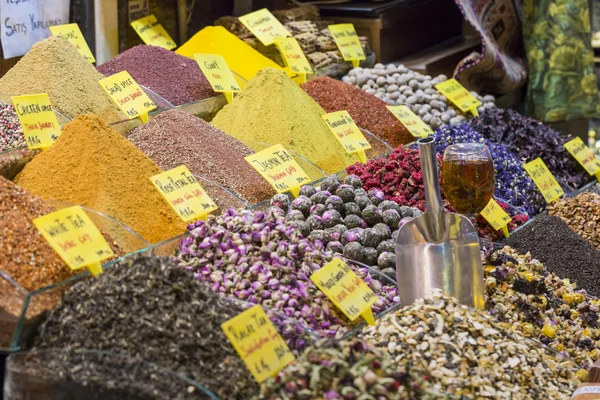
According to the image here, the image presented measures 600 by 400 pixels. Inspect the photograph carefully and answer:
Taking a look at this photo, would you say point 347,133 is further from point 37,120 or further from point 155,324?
point 155,324

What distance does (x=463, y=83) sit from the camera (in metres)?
3.88

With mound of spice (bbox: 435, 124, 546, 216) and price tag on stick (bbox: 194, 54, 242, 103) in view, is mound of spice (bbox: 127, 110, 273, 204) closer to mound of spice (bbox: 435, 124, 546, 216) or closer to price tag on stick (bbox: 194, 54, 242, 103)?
price tag on stick (bbox: 194, 54, 242, 103)

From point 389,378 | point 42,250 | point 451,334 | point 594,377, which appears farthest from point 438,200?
point 42,250

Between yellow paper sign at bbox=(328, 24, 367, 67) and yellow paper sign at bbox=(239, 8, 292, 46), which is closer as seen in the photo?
yellow paper sign at bbox=(239, 8, 292, 46)

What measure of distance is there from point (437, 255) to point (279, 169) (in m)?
0.62

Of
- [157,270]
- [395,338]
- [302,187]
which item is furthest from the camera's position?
[302,187]

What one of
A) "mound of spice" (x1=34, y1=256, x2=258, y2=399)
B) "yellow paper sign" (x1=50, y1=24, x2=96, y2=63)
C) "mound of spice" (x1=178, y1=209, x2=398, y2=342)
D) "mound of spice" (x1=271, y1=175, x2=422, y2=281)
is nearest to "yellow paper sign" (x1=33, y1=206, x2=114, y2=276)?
"mound of spice" (x1=34, y1=256, x2=258, y2=399)

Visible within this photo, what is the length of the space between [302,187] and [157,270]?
33.3 inches

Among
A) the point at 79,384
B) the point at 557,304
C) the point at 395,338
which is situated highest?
the point at 79,384

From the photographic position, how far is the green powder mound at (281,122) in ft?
9.00

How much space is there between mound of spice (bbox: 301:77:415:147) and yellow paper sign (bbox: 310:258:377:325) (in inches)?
49.6

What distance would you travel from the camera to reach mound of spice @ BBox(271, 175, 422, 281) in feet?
7.19

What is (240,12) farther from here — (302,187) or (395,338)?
(395,338)

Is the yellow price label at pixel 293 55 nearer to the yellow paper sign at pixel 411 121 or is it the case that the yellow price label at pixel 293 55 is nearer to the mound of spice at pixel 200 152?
the yellow paper sign at pixel 411 121
